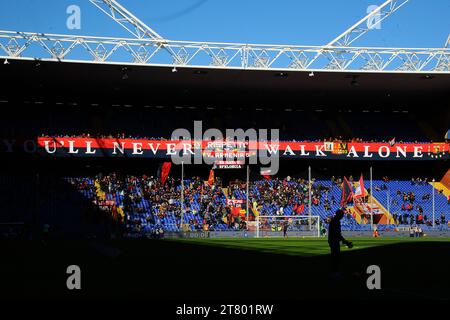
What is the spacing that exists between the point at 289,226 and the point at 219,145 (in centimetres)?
1047

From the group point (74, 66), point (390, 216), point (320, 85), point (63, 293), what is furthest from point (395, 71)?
point (63, 293)

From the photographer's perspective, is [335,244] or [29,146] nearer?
[335,244]

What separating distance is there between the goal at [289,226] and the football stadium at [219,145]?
14cm

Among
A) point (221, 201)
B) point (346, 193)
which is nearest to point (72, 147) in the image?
point (221, 201)

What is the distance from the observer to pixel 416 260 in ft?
76.0

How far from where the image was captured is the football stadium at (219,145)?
175 ft

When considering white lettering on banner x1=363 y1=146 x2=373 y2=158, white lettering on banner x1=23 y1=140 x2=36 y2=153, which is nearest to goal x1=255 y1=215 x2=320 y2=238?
white lettering on banner x1=363 y1=146 x2=373 y2=158

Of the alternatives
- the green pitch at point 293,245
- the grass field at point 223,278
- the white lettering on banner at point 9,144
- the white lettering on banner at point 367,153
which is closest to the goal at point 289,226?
the white lettering on banner at point 367,153

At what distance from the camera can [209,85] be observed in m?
61.8

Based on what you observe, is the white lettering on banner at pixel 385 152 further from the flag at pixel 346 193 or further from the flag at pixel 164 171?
the flag at pixel 164 171

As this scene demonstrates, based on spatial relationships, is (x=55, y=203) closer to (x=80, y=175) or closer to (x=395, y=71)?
(x=80, y=175)

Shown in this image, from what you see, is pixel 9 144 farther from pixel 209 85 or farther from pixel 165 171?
pixel 209 85

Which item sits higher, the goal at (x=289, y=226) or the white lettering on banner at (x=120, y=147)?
the white lettering on banner at (x=120, y=147)

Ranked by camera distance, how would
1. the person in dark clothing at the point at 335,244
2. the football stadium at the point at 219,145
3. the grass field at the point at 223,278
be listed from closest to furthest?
the grass field at the point at 223,278, the person in dark clothing at the point at 335,244, the football stadium at the point at 219,145
